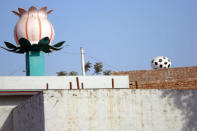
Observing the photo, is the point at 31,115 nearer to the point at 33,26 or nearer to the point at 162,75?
the point at 162,75

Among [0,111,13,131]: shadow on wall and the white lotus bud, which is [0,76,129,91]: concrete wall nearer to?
[0,111,13,131]: shadow on wall

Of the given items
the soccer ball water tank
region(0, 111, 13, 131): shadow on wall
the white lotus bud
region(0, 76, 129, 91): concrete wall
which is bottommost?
region(0, 111, 13, 131): shadow on wall

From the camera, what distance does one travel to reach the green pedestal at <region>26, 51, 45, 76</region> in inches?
1301

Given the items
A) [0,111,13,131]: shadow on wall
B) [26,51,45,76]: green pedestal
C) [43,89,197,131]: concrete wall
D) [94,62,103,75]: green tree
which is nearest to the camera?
[43,89,197,131]: concrete wall

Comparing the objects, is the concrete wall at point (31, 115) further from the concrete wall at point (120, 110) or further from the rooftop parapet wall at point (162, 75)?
the rooftop parapet wall at point (162, 75)

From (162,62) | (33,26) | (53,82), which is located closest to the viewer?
(53,82)

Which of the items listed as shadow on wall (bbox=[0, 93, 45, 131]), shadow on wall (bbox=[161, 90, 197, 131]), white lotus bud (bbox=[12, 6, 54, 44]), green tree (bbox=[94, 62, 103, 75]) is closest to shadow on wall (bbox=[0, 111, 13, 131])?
shadow on wall (bbox=[0, 93, 45, 131])

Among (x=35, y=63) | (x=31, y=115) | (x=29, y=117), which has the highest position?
(x=35, y=63)

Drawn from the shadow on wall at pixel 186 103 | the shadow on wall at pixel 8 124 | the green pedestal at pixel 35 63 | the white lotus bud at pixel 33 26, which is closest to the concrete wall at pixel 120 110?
the shadow on wall at pixel 186 103

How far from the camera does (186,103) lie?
15.7m

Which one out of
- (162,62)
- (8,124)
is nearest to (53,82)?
(8,124)

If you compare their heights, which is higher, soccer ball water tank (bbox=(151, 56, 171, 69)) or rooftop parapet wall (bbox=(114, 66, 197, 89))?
soccer ball water tank (bbox=(151, 56, 171, 69))

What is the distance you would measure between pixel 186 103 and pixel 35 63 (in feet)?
64.2

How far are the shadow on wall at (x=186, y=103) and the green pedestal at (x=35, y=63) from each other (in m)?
18.8
